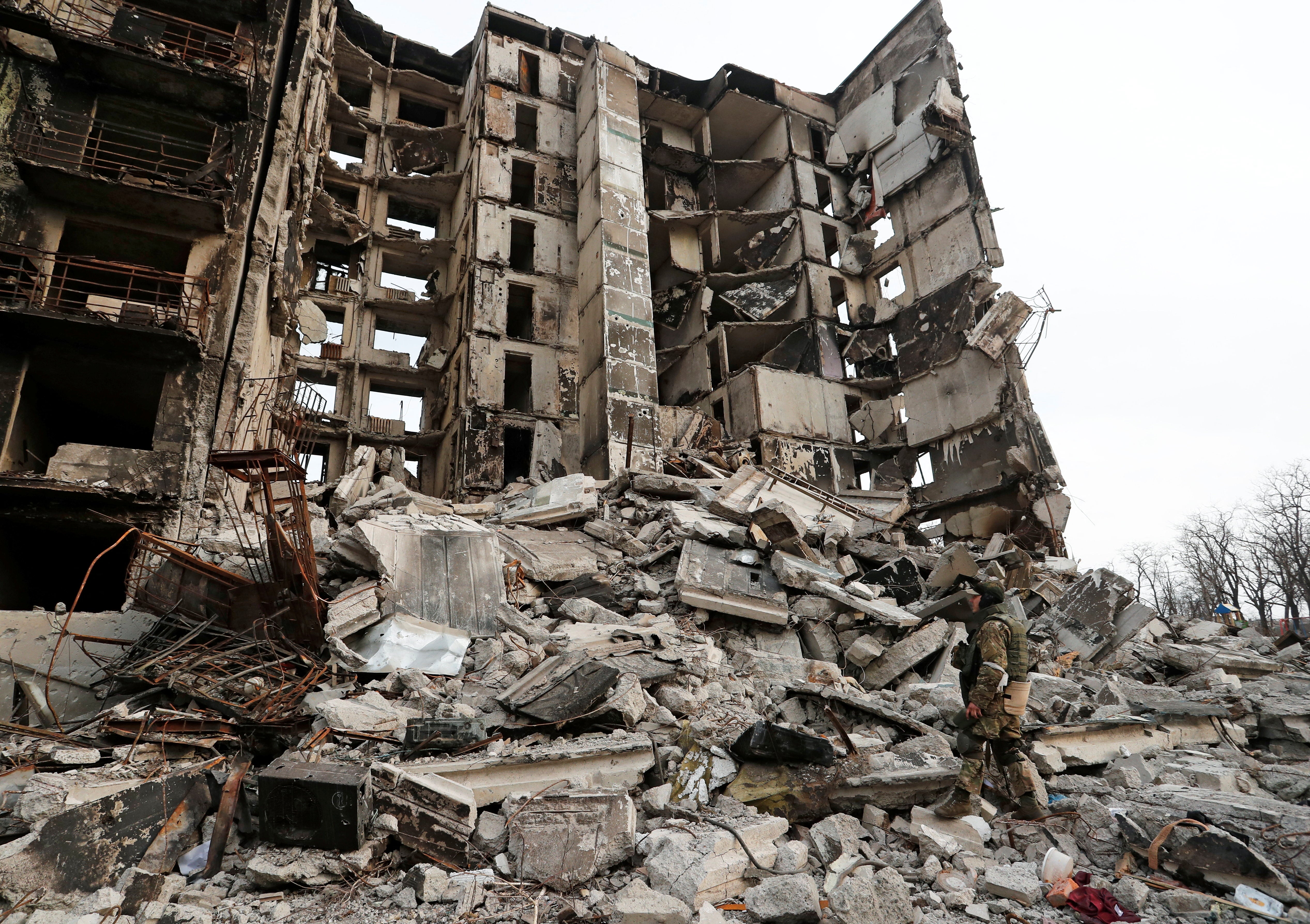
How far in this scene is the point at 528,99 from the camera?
71.4 feet

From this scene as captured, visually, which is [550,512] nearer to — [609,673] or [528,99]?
[609,673]

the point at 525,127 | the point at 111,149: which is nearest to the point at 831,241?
the point at 525,127

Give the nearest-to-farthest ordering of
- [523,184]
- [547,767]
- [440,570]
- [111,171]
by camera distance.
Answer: [547,767]
[440,570]
[111,171]
[523,184]

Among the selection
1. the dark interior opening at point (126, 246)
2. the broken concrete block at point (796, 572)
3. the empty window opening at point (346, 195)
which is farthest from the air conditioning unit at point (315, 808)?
the empty window opening at point (346, 195)

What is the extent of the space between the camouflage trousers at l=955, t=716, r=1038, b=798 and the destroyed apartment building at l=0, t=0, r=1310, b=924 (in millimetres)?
83

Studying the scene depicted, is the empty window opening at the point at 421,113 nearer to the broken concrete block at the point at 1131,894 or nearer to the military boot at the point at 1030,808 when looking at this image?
the military boot at the point at 1030,808

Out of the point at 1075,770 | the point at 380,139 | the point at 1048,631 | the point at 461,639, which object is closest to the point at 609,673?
the point at 461,639

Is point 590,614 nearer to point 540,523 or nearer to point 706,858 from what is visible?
point 540,523

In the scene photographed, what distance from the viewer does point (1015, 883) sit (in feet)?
11.0

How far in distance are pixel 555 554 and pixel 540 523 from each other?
6.08 ft

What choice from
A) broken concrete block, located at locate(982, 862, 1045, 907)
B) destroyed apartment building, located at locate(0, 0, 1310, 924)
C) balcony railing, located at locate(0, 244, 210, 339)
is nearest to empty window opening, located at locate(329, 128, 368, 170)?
destroyed apartment building, located at locate(0, 0, 1310, 924)

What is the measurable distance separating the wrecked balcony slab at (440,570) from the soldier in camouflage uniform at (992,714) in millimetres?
4536

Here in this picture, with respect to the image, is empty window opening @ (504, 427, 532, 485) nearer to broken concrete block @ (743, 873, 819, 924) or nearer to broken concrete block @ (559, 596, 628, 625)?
broken concrete block @ (559, 596, 628, 625)

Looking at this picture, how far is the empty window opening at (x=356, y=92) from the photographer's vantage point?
22.6 metres
